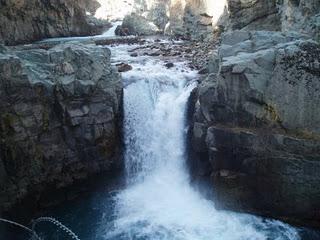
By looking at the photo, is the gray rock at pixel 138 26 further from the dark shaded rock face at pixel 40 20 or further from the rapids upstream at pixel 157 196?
the rapids upstream at pixel 157 196

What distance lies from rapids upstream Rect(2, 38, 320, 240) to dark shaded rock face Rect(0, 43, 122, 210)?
1040 mm

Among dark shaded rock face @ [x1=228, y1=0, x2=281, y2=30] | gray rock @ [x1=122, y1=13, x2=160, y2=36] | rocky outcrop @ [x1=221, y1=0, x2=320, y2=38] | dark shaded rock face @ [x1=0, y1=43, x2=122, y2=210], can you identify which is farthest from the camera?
gray rock @ [x1=122, y1=13, x2=160, y2=36]


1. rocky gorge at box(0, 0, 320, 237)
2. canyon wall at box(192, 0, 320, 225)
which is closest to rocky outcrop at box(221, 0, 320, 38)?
rocky gorge at box(0, 0, 320, 237)

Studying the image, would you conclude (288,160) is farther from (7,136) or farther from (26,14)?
(26,14)

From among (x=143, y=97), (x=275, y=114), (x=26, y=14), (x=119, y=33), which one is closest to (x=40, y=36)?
(x=26, y=14)

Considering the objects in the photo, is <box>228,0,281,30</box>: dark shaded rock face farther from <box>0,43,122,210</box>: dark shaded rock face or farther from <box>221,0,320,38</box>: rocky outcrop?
<box>0,43,122,210</box>: dark shaded rock face

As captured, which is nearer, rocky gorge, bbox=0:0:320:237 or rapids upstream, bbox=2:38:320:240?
rocky gorge, bbox=0:0:320:237

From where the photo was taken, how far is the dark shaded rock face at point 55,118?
15117mm

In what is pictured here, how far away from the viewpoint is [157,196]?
1664 centimetres

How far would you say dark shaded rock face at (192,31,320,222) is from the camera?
13672 millimetres

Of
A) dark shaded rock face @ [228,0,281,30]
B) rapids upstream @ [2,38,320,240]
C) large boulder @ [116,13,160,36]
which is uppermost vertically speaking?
dark shaded rock face @ [228,0,281,30]

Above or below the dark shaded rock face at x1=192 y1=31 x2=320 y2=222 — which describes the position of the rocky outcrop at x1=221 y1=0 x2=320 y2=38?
above

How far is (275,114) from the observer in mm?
14086

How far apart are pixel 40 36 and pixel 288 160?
3356 centimetres
